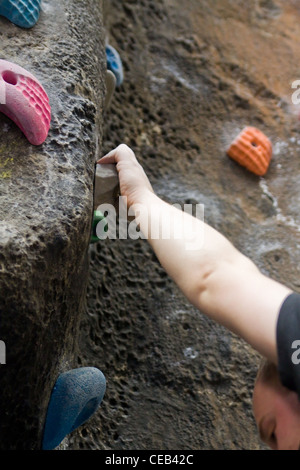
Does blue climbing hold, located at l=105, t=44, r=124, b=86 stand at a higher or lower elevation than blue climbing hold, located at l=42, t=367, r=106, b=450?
higher

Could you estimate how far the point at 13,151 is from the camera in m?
1.06

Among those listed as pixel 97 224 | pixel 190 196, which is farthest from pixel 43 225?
pixel 190 196

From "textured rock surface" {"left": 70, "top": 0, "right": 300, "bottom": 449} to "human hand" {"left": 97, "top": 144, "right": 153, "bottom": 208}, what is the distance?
1.53 feet

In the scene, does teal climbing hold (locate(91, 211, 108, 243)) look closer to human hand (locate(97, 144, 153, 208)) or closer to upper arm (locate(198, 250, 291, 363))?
human hand (locate(97, 144, 153, 208))

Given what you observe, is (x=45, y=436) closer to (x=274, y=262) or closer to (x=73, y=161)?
(x=73, y=161)

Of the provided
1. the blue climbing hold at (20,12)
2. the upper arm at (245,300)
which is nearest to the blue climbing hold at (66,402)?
the upper arm at (245,300)

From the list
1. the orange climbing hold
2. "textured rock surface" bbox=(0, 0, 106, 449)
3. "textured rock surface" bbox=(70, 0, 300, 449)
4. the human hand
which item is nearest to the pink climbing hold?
"textured rock surface" bbox=(0, 0, 106, 449)

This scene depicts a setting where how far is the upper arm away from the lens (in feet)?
2.60

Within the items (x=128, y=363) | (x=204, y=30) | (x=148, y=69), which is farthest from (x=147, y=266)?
(x=204, y=30)

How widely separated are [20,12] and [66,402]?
0.80 meters

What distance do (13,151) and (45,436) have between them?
519 mm

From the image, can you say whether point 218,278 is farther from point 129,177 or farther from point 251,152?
point 251,152

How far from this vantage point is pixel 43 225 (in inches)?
38.7

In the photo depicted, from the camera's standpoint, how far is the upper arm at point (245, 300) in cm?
Result: 79
